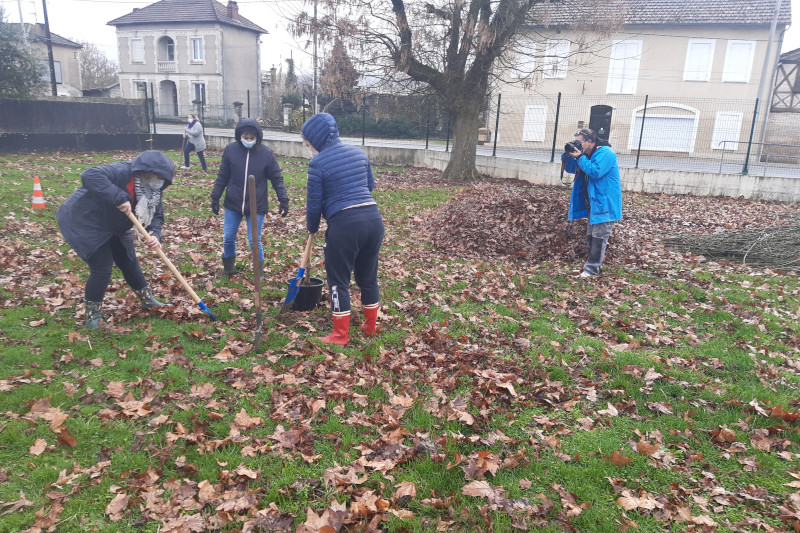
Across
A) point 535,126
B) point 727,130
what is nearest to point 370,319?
point 535,126

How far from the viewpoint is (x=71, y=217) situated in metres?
4.52

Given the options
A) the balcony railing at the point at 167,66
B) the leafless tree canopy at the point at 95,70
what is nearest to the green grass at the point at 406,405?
the balcony railing at the point at 167,66

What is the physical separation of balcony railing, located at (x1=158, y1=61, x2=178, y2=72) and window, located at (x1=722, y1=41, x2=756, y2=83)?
39.3 m

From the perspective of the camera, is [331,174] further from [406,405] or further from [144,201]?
[406,405]

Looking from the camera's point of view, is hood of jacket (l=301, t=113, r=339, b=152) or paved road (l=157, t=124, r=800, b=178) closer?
Answer: hood of jacket (l=301, t=113, r=339, b=152)

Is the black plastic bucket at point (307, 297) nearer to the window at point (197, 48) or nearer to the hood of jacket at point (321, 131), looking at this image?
the hood of jacket at point (321, 131)

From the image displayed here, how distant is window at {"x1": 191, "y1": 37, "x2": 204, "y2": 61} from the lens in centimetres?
4094

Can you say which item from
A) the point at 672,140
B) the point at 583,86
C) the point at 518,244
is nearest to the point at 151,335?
the point at 518,244

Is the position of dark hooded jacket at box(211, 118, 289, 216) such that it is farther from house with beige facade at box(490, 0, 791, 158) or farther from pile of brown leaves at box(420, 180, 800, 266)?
house with beige facade at box(490, 0, 791, 158)

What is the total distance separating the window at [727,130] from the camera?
20.1 meters

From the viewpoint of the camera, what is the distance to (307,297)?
18.2 ft

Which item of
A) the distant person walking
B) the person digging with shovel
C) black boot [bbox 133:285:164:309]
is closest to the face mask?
the person digging with shovel

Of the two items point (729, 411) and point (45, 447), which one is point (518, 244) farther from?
point (45, 447)

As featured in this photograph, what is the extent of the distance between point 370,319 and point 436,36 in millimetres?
12506
